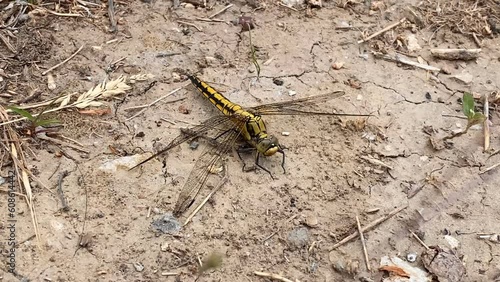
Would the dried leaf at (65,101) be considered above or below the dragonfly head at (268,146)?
above

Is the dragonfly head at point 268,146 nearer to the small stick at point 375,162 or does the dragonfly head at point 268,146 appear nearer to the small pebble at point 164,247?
the small stick at point 375,162

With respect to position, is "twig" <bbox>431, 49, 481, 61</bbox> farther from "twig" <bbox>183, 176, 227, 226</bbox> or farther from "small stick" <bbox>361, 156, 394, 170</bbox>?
"twig" <bbox>183, 176, 227, 226</bbox>

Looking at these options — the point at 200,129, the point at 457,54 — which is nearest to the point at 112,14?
the point at 200,129

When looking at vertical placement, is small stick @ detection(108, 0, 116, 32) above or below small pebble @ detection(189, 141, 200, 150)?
above

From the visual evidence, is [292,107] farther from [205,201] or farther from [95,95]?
[95,95]

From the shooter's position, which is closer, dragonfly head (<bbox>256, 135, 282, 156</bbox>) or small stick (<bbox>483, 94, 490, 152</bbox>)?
dragonfly head (<bbox>256, 135, 282, 156</bbox>)

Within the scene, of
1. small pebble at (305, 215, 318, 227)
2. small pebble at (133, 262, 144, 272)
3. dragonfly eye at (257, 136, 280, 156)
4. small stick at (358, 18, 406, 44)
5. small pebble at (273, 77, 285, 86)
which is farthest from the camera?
small stick at (358, 18, 406, 44)

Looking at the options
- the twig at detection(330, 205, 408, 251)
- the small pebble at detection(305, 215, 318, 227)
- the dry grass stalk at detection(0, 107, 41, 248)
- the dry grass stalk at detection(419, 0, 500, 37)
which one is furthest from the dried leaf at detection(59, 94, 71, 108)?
the dry grass stalk at detection(419, 0, 500, 37)

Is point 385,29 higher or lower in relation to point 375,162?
higher

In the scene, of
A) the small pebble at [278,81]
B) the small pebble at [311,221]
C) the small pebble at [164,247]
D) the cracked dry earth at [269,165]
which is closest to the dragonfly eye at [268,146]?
the cracked dry earth at [269,165]
